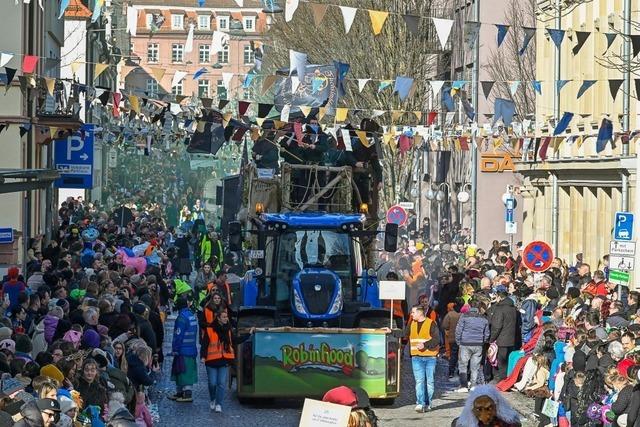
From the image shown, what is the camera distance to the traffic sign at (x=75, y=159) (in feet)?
126

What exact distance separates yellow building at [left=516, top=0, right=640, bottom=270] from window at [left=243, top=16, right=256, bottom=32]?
3515 inches

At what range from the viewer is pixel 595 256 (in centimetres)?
4194

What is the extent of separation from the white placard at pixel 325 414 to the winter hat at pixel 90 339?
10.7 metres

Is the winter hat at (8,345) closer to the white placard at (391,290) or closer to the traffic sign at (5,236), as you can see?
the white placard at (391,290)

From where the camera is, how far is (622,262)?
1024 inches

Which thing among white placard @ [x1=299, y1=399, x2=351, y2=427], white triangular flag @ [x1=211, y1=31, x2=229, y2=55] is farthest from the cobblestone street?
white placard @ [x1=299, y1=399, x2=351, y2=427]

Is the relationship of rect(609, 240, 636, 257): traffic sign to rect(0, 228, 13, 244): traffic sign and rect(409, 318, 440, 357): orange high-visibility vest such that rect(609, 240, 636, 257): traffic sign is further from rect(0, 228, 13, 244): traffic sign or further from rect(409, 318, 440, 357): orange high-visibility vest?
rect(0, 228, 13, 244): traffic sign

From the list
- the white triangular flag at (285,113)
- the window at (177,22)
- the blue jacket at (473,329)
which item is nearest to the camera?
the blue jacket at (473,329)

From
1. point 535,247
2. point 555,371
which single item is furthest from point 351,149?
point 555,371

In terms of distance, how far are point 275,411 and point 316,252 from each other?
2559 millimetres

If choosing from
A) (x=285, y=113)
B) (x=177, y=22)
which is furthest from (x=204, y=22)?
(x=285, y=113)

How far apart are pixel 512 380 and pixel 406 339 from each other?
5.39ft

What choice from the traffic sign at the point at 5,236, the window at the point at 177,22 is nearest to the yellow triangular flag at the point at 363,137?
the traffic sign at the point at 5,236

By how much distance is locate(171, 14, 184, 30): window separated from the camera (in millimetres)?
141750
